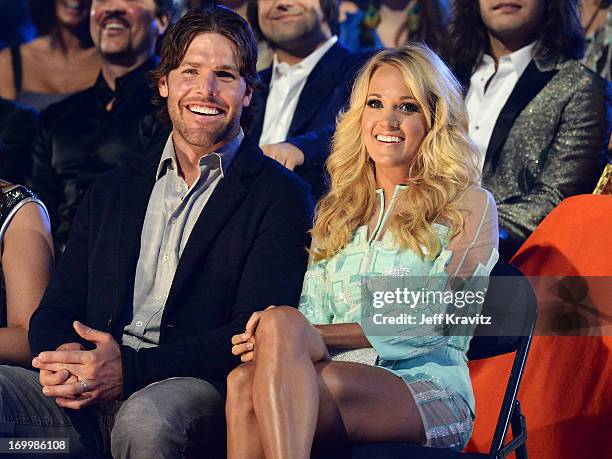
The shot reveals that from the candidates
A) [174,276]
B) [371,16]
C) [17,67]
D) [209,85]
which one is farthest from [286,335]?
[17,67]

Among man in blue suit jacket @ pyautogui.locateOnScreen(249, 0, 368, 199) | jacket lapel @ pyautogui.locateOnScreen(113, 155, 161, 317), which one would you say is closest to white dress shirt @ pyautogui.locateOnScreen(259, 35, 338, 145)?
man in blue suit jacket @ pyautogui.locateOnScreen(249, 0, 368, 199)

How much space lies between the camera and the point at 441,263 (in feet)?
7.72

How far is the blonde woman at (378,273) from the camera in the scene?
209 cm

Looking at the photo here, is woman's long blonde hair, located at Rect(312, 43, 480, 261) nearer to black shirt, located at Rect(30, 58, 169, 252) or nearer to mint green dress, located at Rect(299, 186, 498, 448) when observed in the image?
mint green dress, located at Rect(299, 186, 498, 448)

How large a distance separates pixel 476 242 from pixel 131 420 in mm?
866

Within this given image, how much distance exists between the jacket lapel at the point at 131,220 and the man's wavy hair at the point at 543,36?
1366mm

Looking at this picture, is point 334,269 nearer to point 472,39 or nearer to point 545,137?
point 545,137

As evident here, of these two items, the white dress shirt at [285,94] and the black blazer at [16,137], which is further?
the black blazer at [16,137]

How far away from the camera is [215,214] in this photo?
2535mm

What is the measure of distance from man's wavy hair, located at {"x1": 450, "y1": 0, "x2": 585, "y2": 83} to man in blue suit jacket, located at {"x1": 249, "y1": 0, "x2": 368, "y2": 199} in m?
0.36

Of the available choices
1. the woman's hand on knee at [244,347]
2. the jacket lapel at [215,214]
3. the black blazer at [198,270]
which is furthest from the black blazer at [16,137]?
the woman's hand on knee at [244,347]

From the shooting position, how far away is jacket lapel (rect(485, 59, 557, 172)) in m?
3.36

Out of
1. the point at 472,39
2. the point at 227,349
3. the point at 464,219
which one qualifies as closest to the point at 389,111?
the point at 464,219

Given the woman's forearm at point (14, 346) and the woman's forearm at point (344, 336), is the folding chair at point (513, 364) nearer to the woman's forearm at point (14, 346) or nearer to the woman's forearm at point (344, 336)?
the woman's forearm at point (344, 336)
